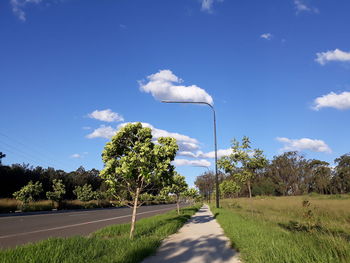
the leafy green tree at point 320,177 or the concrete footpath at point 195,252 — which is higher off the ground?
the leafy green tree at point 320,177

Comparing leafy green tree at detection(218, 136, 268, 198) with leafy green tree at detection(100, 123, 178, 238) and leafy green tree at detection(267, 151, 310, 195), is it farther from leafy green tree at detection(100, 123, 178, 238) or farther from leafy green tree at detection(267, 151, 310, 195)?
leafy green tree at detection(267, 151, 310, 195)

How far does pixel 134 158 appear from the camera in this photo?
868 cm

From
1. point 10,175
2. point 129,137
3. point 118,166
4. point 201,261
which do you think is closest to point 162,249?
point 201,261

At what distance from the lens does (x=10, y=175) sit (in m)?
48.3

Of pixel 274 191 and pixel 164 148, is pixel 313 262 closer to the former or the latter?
pixel 164 148

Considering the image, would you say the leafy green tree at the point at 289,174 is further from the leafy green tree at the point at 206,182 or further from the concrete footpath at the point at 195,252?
the concrete footpath at the point at 195,252

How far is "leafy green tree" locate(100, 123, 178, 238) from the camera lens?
29.3 ft

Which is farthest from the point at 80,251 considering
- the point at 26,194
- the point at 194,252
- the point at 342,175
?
the point at 342,175

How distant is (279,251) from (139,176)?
16.8ft

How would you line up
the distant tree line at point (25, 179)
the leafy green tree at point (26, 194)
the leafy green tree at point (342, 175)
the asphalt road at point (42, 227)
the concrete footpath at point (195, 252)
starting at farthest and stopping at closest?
the leafy green tree at point (342, 175) → the distant tree line at point (25, 179) → the leafy green tree at point (26, 194) → the asphalt road at point (42, 227) → the concrete footpath at point (195, 252)

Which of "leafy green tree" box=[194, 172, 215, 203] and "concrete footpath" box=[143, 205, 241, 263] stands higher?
"leafy green tree" box=[194, 172, 215, 203]

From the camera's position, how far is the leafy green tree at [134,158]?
892 centimetres

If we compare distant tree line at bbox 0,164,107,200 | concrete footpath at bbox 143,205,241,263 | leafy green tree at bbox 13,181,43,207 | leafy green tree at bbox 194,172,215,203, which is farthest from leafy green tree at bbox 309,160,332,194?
concrete footpath at bbox 143,205,241,263

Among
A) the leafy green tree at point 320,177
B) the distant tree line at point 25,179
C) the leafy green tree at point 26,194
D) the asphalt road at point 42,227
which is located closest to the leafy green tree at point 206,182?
the leafy green tree at point 320,177
